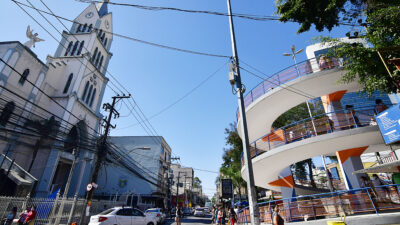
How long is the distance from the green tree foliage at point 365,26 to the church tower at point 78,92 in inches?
779

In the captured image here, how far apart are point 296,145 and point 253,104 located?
3.78 meters

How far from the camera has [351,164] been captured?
377 inches

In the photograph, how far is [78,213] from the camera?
15.0 m

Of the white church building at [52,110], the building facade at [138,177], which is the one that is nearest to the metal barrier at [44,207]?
the white church building at [52,110]

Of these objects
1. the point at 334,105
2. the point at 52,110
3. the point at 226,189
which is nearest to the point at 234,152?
the point at 226,189

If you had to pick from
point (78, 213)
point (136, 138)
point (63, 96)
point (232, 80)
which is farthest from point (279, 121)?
point (136, 138)

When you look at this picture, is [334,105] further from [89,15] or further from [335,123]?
[89,15]

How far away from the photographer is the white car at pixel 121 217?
377 inches

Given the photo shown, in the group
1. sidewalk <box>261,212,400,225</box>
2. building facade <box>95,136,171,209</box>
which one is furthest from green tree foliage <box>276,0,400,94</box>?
building facade <box>95,136,171,209</box>

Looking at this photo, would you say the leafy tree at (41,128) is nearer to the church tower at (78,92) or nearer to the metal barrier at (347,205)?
the church tower at (78,92)

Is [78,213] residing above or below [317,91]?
below

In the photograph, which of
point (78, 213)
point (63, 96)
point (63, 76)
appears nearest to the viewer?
point (78, 213)

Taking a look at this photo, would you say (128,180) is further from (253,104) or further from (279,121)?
(253,104)

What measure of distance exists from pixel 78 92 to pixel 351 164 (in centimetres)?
2812
